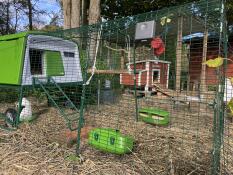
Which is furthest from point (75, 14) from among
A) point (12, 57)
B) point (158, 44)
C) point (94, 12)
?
point (158, 44)

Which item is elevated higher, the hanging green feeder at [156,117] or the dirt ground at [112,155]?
the hanging green feeder at [156,117]

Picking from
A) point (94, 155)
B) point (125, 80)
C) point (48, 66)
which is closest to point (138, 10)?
point (125, 80)

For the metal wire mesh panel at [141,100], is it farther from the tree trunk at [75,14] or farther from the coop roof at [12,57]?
the tree trunk at [75,14]

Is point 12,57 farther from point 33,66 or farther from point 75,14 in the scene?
point 75,14

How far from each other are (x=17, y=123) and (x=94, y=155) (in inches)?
62.2

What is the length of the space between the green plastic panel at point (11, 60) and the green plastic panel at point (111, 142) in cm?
186

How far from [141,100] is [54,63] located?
169 centimetres

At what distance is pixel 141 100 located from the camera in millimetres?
5652

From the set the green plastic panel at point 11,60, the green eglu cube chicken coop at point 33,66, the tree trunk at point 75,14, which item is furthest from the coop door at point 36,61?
the tree trunk at point 75,14

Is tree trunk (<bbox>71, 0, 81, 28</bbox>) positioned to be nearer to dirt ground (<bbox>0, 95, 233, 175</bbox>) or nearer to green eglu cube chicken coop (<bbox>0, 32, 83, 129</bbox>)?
green eglu cube chicken coop (<bbox>0, 32, 83, 129</bbox>)

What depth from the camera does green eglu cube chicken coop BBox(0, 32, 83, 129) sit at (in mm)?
4461

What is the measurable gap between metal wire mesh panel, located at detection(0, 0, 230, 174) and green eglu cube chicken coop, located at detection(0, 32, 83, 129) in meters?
0.02

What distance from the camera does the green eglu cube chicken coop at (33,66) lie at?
4.46 metres

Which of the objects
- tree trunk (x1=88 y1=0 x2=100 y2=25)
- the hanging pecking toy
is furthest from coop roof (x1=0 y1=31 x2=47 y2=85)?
tree trunk (x1=88 y1=0 x2=100 y2=25)
